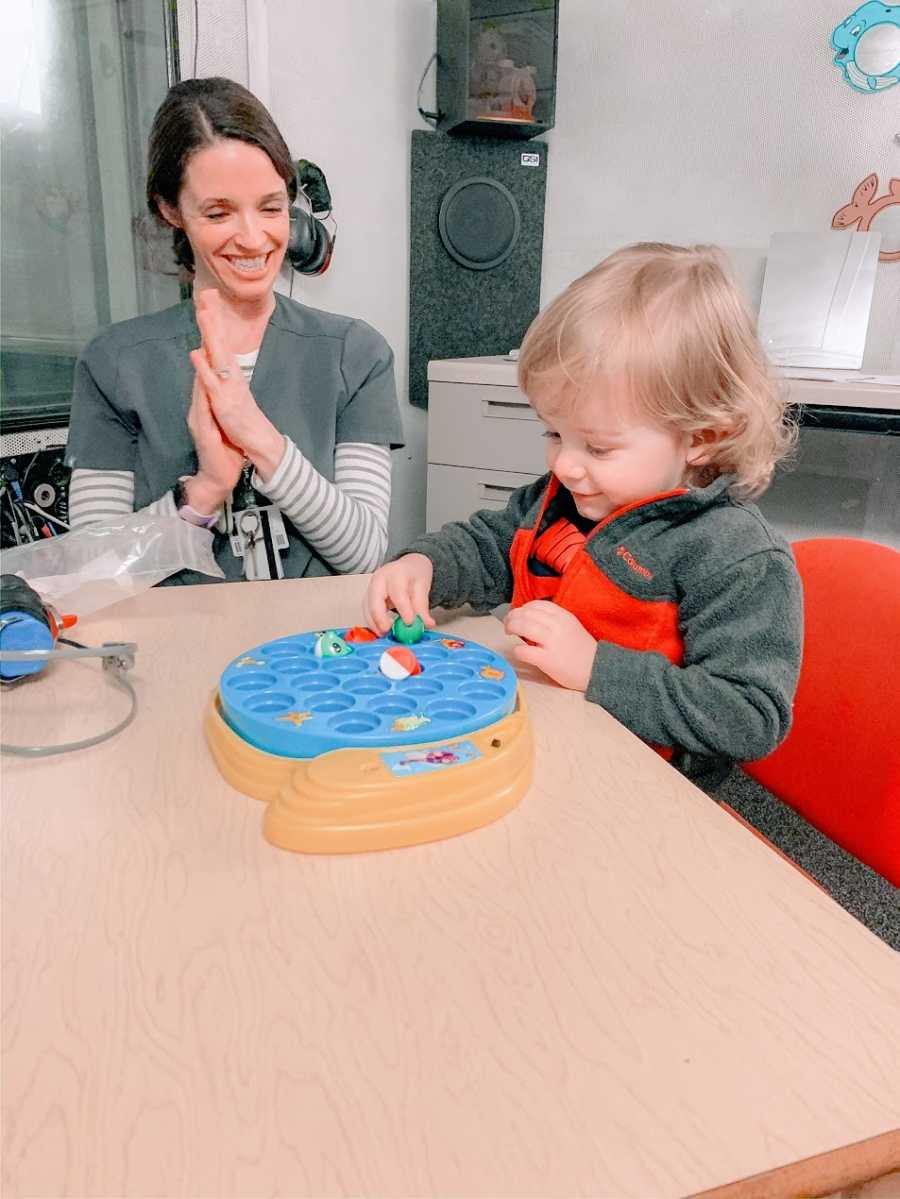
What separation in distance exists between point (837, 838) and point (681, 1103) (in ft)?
1.67

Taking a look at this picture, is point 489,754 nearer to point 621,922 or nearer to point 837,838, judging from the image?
point 621,922

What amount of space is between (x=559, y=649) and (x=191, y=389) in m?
0.62

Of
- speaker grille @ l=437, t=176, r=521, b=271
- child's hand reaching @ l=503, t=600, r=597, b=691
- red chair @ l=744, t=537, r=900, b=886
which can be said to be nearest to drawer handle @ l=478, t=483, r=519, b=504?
speaker grille @ l=437, t=176, r=521, b=271

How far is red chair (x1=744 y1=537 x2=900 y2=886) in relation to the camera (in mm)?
684

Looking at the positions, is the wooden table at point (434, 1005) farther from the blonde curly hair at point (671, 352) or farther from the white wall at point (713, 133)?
the white wall at point (713, 133)

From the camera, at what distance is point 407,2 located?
1.99m

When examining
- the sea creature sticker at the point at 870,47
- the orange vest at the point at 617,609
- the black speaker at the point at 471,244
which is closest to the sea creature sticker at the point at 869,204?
the sea creature sticker at the point at 870,47

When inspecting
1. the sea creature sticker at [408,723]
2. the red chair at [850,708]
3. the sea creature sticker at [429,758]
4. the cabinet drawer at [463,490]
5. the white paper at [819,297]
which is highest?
the white paper at [819,297]

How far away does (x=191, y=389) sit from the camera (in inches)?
40.7

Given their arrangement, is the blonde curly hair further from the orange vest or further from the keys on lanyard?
the keys on lanyard

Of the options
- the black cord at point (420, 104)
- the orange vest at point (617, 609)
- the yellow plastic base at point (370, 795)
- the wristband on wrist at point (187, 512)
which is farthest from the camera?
the black cord at point (420, 104)

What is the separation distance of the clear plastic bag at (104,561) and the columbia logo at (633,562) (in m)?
0.38

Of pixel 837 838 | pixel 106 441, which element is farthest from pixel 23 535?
pixel 837 838

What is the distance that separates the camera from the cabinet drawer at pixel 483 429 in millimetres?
1910
